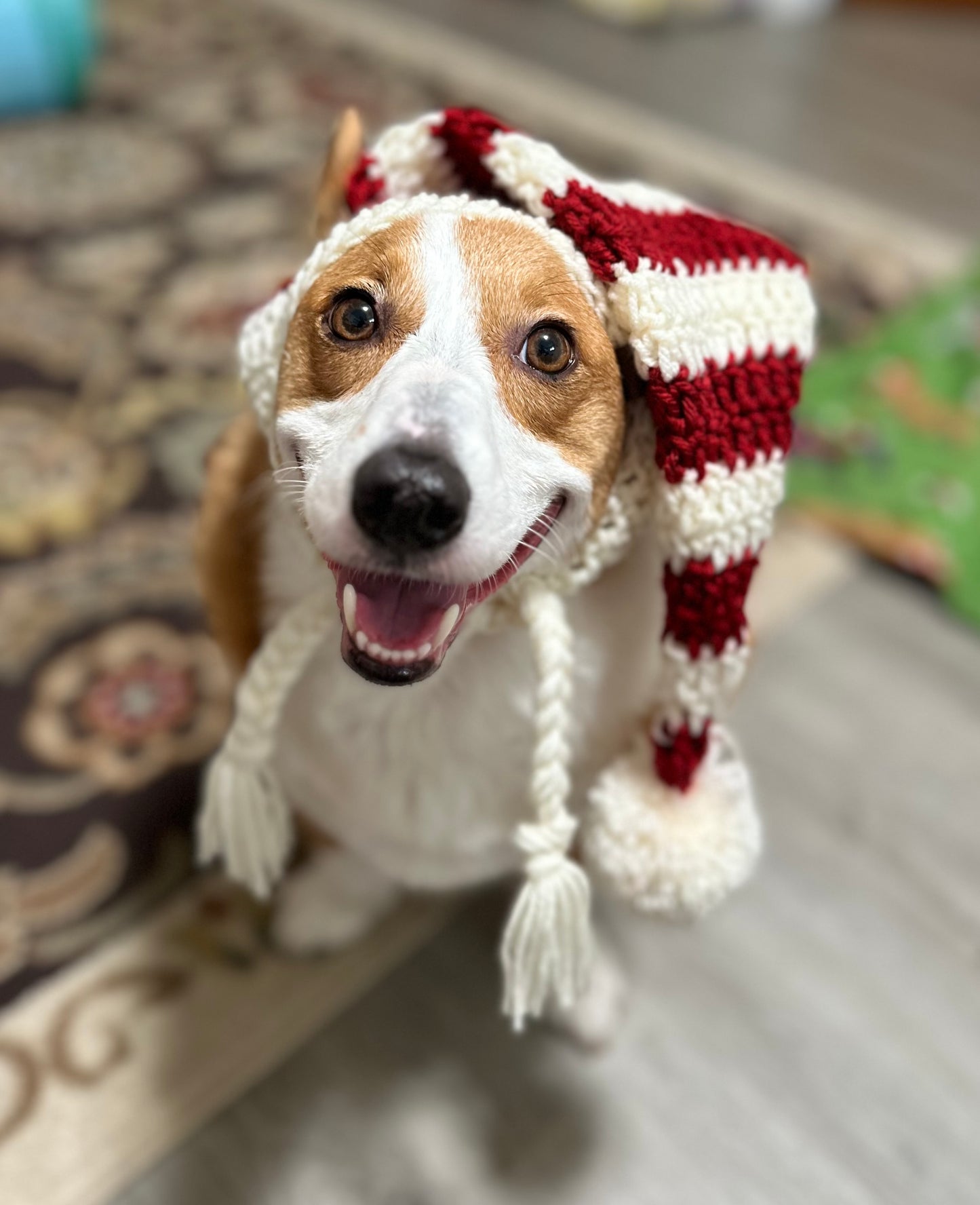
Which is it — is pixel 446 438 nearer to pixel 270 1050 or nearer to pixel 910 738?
pixel 270 1050

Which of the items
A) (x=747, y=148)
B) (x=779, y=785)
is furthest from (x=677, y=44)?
(x=779, y=785)

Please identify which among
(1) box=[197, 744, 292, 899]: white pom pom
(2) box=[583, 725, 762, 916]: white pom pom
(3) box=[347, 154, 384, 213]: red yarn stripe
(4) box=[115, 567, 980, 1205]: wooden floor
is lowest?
(4) box=[115, 567, 980, 1205]: wooden floor

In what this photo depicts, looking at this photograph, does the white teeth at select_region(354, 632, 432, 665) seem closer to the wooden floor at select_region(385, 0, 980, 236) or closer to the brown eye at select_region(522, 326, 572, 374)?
the brown eye at select_region(522, 326, 572, 374)

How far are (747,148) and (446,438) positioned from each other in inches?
70.8

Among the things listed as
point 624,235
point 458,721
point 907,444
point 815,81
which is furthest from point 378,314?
point 815,81

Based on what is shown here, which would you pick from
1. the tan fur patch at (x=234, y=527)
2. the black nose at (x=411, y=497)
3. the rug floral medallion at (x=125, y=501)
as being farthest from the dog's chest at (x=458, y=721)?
the rug floral medallion at (x=125, y=501)

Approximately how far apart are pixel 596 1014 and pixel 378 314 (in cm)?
51

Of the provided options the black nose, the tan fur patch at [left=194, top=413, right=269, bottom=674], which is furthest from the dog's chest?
the black nose

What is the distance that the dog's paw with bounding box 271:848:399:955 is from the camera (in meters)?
0.75

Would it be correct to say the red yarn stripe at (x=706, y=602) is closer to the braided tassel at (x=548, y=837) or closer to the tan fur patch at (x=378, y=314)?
the braided tassel at (x=548, y=837)

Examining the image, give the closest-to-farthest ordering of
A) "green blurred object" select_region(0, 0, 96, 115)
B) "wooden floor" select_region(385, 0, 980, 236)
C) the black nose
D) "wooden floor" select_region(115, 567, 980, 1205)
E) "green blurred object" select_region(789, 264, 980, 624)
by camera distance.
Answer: the black nose < "wooden floor" select_region(115, 567, 980, 1205) < "green blurred object" select_region(789, 264, 980, 624) < "green blurred object" select_region(0, 0, 96, 115) < "wooden floor" select_region(385, 0, 980, 236)

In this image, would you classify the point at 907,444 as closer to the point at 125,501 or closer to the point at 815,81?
the point at 125,501

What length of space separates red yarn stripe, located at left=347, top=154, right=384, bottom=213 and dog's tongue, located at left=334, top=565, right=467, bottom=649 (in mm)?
198

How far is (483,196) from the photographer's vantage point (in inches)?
20.7
